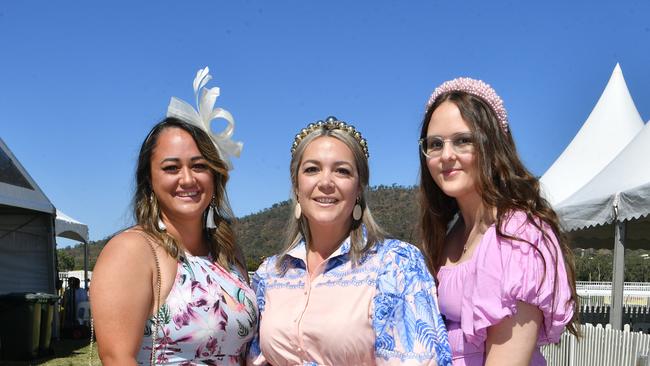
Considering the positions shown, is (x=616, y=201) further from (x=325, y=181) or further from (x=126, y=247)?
(x=126, y=247)

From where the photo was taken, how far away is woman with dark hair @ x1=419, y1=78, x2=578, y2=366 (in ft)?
7.90

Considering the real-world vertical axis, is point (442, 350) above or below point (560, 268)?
below

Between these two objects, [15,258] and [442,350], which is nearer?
[442,350]

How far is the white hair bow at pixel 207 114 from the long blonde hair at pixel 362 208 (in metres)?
0.32

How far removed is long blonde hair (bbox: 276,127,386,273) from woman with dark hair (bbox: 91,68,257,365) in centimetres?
32

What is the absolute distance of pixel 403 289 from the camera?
8.78 ft

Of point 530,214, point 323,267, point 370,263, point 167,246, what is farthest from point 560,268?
point 167,246

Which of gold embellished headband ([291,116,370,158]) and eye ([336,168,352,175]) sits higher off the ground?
gold embellished headband ([291,116,370,158])

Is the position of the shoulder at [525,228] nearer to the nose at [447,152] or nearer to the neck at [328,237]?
the nose at [447,152]

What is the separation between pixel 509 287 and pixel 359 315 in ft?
2.07

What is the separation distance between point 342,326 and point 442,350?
407mm

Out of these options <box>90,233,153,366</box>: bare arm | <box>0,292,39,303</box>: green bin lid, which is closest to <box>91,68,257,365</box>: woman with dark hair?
<box>90,233,153,366</box>: bare arm

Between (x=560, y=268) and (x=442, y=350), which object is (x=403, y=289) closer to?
(x=442, y=350)

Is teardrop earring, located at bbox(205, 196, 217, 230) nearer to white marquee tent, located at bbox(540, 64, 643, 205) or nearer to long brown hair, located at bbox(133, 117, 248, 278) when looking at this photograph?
long brown hair, located at bbox(133, 117, 248, 278)
